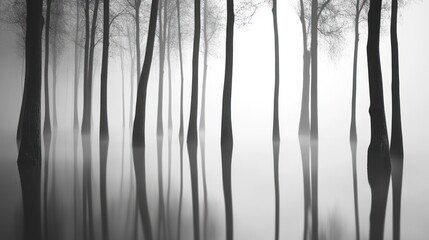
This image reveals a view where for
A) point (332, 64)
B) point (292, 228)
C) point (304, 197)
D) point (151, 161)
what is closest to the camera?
point (292, 228)

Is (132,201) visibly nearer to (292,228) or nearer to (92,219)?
(92,219)

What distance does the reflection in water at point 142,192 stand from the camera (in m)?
5.07

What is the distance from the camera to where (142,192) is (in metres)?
7.64

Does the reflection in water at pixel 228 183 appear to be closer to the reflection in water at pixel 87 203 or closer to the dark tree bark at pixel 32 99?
the reflection in water at pixel 87 203

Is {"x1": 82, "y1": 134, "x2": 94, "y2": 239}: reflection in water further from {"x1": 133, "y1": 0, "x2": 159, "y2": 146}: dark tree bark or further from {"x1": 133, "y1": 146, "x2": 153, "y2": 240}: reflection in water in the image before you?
{"x1": 133, "y1": 0, "x2": 159, "y2": 146}: dark tree bark

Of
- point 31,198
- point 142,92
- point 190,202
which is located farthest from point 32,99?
point 190,202

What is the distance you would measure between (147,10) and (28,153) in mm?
20338

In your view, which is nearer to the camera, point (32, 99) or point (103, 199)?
point (103, 199)

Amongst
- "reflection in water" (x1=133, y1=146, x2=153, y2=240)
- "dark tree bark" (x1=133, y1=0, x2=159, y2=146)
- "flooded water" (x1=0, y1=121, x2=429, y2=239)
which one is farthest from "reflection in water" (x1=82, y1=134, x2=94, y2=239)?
"dark tree bark" (x1=133, y1=0, x2=159, y2=146)

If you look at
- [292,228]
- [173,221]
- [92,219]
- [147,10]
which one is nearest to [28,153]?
[92,219]

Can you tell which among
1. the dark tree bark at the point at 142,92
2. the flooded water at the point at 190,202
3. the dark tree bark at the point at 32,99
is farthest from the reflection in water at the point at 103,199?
the dark tree bark at the point at 142,92

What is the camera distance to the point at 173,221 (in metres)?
5.48

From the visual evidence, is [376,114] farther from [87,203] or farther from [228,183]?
[87,203]

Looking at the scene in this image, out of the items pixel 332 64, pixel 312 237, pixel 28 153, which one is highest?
pixel 332 64
